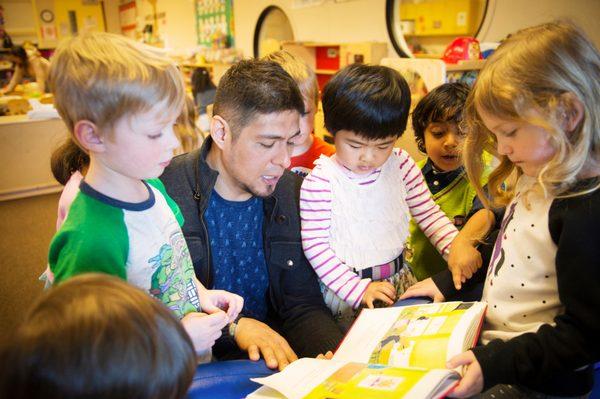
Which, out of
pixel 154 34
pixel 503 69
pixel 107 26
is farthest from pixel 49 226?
pixel 107 26

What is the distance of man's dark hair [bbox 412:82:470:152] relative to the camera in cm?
155

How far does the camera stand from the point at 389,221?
1363 mm

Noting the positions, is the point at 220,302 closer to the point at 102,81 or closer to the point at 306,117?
the point at 102,81

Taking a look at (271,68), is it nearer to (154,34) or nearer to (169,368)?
(169,368)

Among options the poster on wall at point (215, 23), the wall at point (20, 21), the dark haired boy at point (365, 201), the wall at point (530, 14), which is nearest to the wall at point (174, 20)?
the poster on wall at point (215, 23)

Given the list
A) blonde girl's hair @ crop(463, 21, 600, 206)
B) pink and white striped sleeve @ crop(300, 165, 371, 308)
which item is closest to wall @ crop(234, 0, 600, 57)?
blonde girl's hair @ crop(463, 21, 600, 206)

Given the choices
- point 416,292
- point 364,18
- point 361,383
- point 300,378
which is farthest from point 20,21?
point 361,383

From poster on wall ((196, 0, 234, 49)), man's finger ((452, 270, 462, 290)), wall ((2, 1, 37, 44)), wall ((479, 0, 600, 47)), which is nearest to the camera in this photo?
man's finger ((452, 270, 462, 290))

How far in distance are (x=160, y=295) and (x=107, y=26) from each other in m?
10.5

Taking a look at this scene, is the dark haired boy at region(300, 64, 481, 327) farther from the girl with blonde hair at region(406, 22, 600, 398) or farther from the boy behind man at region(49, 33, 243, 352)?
the boy behind man at region(49, 33, 243, 352)

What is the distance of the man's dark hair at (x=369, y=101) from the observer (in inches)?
48.3

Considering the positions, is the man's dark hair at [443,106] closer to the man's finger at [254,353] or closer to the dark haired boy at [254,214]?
the dark haired boy at [254,214]

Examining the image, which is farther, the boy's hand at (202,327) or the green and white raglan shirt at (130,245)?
the boy's hand at (202,327)

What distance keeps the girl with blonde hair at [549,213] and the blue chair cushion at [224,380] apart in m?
0.43
